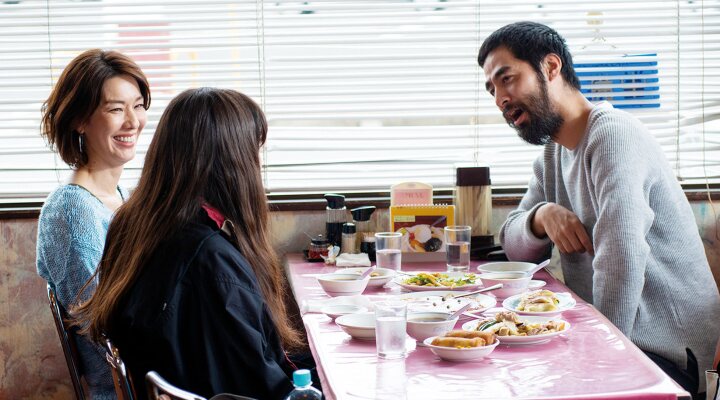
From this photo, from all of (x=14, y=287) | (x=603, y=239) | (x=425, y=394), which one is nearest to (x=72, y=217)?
(x=14, y=287)

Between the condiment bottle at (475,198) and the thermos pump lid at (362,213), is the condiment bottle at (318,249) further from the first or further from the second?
the condiment bottle at (475,198)

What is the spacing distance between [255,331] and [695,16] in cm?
250

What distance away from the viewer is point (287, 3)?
3.31 metres

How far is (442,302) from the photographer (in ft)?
7.14

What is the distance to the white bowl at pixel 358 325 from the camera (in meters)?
1.89

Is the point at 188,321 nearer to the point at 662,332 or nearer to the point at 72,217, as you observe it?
the point at 72,217

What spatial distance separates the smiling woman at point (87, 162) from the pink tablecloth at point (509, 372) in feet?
2.41

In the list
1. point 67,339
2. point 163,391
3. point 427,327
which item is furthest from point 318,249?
point 163,391

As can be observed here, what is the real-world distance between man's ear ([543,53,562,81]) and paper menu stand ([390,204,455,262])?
59 centimetres

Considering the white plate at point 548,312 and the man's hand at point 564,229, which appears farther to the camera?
the man's hand at point 564,229

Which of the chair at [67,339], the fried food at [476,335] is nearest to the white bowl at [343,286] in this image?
the fried food at [476,335]

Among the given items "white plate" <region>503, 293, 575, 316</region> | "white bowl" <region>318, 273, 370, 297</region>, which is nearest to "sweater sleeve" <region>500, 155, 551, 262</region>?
"white plate" <region>503, 293, 575, 316</region>

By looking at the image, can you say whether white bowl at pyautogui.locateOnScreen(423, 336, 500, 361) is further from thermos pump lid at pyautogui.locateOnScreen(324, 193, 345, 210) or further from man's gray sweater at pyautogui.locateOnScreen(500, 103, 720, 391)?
thermos pump lid at pyautogui.locateOnScreen(324, 193, 345, 210)

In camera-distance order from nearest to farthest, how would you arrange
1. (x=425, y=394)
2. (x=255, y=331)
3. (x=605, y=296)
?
1. (x=425, y=394)
2. (x=255, y=331)
3. (x=605, y=296)
